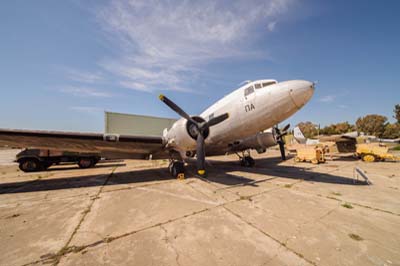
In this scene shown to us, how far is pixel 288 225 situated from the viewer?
11.3 feet

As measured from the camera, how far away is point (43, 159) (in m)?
11.6

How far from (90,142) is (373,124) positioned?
84063 millimetres

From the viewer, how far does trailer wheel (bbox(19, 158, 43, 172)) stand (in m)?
11.1

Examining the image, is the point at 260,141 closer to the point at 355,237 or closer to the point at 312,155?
the point at 312,155

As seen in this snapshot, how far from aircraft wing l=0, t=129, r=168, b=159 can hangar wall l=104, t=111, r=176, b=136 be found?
1899 cm

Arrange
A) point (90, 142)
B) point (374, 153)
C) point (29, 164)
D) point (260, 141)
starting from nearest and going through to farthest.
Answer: point (90, 142) < point (260, 141) < point (29, 164) < point (374, 153)

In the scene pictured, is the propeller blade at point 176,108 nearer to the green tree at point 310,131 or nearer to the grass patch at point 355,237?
the grass patch at point 355,237

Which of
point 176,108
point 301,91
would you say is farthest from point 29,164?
point 301,91

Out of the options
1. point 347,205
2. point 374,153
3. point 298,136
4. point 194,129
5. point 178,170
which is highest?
point 298,136

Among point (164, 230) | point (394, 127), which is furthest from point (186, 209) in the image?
point (394, 127)

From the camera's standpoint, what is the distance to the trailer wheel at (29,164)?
11117 millimetres

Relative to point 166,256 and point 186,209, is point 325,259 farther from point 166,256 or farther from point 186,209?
point 186,209

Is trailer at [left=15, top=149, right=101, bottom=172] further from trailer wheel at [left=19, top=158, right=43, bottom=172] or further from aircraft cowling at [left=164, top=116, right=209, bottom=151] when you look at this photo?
aircraft cowling at [left=164, top=116, right=209, bottom=151]

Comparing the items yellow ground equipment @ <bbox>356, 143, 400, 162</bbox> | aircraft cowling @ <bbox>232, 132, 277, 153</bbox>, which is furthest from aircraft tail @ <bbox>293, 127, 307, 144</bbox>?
aircraft cowling @ <bbox>232, 132, 277, 153</bbox>
